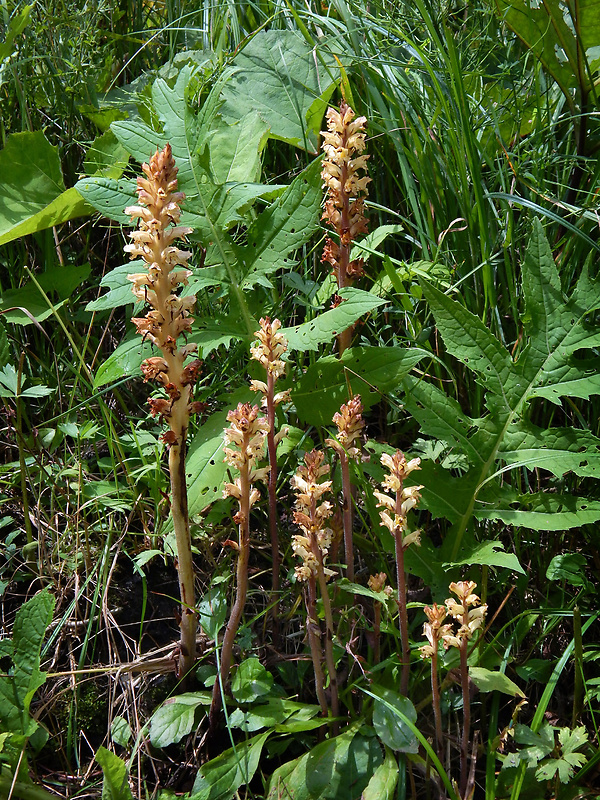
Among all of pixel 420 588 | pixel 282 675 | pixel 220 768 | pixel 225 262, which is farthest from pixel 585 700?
pixel 225 262

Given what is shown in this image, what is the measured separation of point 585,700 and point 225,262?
1611mm

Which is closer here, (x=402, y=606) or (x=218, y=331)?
(x=402, y=606)

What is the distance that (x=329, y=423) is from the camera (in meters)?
2.13

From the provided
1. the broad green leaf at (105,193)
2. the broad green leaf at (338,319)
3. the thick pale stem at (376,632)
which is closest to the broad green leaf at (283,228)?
the broad green leaf at (338,319)

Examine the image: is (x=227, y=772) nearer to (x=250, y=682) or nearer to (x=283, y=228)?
(x=250, y=682)

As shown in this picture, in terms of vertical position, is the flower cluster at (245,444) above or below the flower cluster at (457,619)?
above

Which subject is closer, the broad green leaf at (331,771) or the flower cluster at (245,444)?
the flower cluster at (245,444)

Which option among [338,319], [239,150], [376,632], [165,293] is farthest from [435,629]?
[239,150]

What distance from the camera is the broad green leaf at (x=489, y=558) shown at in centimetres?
180

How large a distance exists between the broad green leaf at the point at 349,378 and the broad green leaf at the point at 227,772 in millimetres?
883

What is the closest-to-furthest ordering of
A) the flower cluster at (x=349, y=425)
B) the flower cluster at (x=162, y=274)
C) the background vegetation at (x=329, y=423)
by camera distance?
the flower cluster at (x=162, y=274) → the flower cluster at (x=349, y=425) → the background vegetation at (x=329, y=423)

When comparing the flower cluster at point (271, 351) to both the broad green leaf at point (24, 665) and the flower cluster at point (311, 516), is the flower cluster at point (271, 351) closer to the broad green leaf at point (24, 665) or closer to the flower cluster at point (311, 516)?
the flower cluster at point (311, 516)

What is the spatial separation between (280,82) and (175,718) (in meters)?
2.31

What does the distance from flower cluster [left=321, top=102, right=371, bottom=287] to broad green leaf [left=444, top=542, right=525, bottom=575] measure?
828 millimetres
